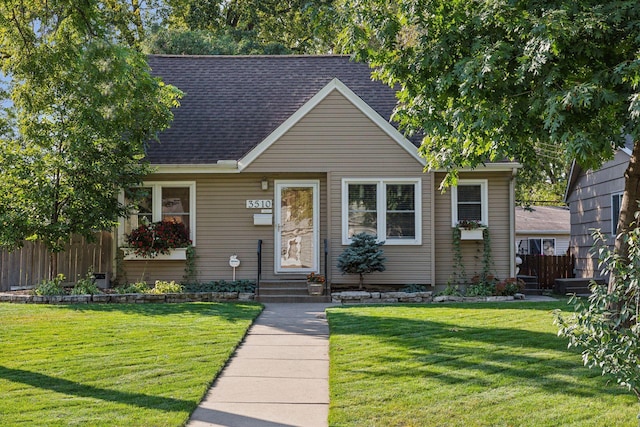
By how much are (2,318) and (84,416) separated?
5633mm

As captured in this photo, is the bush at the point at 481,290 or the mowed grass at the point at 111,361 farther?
the bush at the point at 481,290

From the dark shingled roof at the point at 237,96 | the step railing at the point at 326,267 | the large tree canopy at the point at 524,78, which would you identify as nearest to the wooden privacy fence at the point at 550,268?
the dark shingled roof at the point at 237,96

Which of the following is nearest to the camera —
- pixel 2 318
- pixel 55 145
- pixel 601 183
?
pixel 2 318

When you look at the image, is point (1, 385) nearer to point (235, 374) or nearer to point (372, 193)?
point (235, 374)

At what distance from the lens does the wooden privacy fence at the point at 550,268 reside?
17719 mm

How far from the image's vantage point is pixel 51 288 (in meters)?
12.9

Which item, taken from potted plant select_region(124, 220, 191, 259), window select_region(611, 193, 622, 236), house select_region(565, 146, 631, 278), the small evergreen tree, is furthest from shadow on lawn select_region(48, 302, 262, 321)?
window select_region(611, 193, 622, 236)

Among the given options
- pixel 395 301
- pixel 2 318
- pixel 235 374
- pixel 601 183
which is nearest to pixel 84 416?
pixel 235 374

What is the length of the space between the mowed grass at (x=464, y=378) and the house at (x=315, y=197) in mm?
4697

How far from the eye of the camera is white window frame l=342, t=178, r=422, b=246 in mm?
14430

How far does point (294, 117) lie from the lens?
14.3 metres

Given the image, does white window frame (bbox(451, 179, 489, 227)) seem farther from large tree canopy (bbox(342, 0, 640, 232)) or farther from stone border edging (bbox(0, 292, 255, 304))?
large tree canopy (bbox(342, 0, 640, 232))

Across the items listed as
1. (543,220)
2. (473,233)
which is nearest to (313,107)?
(473,233)

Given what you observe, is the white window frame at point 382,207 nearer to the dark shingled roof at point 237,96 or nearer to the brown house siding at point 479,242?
the brown house siding at point 479,242
